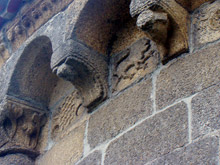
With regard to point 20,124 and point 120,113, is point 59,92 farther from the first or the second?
point 120,113

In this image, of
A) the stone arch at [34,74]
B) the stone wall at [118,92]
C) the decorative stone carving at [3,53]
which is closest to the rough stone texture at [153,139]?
the stone wall at [118,92]

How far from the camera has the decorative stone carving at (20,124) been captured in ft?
10.7

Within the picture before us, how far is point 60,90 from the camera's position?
342 cm

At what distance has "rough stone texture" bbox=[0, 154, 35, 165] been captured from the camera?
10.5 feet

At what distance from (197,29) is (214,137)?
28.4 inches

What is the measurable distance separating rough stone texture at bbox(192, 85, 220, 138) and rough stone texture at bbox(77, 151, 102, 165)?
656 mm

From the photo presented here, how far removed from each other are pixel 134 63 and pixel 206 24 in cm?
51

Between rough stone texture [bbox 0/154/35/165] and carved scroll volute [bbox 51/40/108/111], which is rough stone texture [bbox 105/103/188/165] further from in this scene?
rough stone texture [bbox 0/154/35/165]

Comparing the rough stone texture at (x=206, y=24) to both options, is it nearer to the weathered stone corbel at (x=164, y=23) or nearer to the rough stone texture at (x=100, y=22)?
the weathered stone corbel at (x=164, y=23)

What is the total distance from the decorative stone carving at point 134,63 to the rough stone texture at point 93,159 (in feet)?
1.37

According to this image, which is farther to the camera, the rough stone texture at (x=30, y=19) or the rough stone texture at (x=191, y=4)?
the rough stone texture at (x=30, y=19)

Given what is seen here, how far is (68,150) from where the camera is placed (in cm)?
296

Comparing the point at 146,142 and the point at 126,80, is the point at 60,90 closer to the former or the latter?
the point at 126,80

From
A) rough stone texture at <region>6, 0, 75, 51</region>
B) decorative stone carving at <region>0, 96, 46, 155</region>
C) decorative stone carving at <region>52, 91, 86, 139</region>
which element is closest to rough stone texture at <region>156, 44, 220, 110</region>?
decorative stone carving at <region>52, 91, 86, 139</region>
